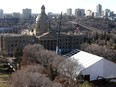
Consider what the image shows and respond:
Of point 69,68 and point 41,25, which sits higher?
point 41,25

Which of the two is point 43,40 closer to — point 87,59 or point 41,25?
point 41,25

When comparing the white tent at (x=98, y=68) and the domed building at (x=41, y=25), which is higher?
the domed building at (x=41, y=25)

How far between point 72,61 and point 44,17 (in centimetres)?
3665

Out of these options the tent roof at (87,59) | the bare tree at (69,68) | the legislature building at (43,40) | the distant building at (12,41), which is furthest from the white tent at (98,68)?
the distant building at (12,41)

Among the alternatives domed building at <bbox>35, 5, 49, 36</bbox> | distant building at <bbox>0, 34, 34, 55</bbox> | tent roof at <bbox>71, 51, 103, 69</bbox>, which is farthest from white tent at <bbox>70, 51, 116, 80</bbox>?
domed building at <bbox>35, 5, 49, 36</bbox>

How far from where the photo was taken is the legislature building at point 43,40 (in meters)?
74.6

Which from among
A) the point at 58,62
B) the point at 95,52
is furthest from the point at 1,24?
the point at 58,62

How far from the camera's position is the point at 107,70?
162 ft

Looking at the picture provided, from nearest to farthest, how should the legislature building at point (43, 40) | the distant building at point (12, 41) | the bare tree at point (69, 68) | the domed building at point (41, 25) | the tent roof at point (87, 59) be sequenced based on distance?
the bare tree at point (69, 68) → the tent roof at point (87, 59) → the distant building at point (12, 41) → the legislature building at point (43, 40) → the domed building at point (41, 25)

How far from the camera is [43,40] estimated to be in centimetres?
7531

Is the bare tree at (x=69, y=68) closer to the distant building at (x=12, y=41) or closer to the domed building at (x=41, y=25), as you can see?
the distant building at (x=12, y=41)

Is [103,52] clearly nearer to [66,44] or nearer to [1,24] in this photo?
[66,44]

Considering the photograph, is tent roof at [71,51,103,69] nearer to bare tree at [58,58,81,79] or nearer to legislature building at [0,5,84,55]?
bare tree at [58,58,81,79]

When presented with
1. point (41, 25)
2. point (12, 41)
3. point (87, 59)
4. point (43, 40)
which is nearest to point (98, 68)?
point (87, 59)
